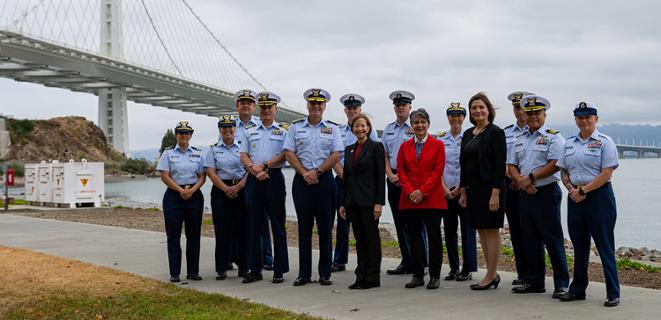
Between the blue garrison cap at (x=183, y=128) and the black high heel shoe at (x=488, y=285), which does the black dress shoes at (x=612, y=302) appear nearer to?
the black high heel shoe at (x=488, y=285)

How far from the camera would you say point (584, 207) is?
5676 millimetres

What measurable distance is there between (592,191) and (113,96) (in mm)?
76044

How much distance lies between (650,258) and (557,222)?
5721 millimetres

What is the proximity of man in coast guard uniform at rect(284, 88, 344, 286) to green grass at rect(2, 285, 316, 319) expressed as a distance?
3.67 ft

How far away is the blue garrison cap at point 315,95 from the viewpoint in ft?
22.7

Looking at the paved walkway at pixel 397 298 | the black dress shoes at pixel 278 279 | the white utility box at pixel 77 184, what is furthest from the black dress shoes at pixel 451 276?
the white utility box at pixel 77 184

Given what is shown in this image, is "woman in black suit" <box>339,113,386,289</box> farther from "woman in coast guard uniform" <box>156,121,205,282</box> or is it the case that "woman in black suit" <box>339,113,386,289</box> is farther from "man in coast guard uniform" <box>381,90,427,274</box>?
"woman in coast guard uniform" <box>156,121,205,282</box>

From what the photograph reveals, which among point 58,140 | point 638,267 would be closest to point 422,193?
point 638,267

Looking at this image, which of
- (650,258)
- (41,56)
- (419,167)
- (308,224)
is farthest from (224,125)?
(41,56)

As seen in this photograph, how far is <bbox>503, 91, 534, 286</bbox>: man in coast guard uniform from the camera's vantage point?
653 centimetres

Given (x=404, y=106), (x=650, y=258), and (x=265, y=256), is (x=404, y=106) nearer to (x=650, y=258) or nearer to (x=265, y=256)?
(x=265, y=256)

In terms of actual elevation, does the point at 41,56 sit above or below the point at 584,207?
above

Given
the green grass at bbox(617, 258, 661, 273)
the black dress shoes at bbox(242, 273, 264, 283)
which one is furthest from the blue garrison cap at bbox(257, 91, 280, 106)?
the green grass at bbox(617, 258, 661, 273)

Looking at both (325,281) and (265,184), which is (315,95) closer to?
(265,184)
